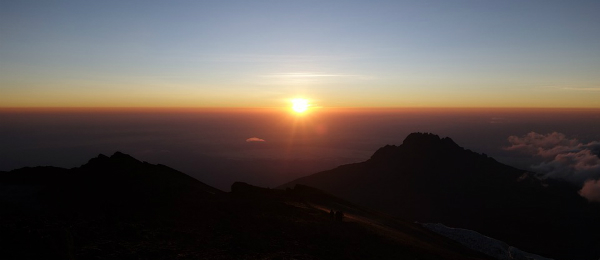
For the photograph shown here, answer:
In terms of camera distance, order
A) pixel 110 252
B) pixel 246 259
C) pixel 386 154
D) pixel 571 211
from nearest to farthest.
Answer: pixel 110 252 < pixel 246 259 < pixel 571 211 < pixel 386 154

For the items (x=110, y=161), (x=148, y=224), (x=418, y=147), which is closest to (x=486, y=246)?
(x=148, y=224)

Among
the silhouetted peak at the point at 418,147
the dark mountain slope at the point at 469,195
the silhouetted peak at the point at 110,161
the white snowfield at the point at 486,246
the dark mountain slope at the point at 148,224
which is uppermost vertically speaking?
the silhouetted peak at the point at 110,161

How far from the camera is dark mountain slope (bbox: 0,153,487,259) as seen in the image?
60.8 ft

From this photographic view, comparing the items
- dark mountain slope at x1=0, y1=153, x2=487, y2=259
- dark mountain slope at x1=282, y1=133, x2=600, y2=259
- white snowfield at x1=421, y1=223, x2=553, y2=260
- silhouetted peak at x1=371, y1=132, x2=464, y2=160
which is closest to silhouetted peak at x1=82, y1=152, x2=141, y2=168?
dark mountain slope at x1=0, y1=153, x2=487, y2=259

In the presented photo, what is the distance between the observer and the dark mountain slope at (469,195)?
116750 millimetres

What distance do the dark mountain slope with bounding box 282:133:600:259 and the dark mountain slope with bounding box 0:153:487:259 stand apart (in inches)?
Answer: 4105

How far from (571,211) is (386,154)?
73983 mm

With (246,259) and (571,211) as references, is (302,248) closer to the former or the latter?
(246,259)

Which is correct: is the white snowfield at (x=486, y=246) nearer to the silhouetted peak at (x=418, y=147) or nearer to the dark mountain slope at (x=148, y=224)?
the dark mountain slope at (x=148, y=224)

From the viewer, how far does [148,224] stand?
22797 millimetres

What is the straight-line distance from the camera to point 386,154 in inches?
6506

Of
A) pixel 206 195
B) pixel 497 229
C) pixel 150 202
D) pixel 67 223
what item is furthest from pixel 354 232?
pixel 497 229

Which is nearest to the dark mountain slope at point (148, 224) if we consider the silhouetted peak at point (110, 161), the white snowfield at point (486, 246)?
the silhouetted peak at point (110, 161)

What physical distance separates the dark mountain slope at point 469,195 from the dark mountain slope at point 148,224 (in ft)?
342
